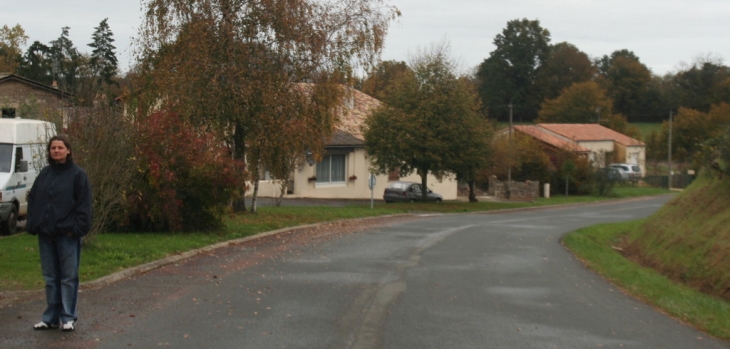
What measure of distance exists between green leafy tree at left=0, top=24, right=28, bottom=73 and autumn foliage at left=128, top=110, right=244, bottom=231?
42.6m

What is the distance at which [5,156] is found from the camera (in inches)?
732

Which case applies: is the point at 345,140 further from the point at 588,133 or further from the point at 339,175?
the point at 588,133

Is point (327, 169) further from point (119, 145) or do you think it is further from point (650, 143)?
point (650, 143)

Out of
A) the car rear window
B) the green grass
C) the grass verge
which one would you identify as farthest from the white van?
the green grass

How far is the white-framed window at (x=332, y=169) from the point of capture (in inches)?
1745

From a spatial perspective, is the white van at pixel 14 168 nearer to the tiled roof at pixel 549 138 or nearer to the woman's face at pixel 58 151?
the woman's face at pixel 58 151

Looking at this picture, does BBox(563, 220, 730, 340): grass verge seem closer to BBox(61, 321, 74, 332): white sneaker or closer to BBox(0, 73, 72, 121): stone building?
BBox(61, 321, 74, 332): white sneaker

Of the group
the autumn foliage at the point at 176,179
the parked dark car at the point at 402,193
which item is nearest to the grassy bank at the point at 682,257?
the autumn foliage at the point at 176,179

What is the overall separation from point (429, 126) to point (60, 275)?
1306 inches

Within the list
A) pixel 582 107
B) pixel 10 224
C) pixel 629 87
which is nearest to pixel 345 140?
pixel 10 224

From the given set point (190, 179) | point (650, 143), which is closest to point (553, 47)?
point (650, 143)

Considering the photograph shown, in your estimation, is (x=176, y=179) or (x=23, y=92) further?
(x=23, y=92)

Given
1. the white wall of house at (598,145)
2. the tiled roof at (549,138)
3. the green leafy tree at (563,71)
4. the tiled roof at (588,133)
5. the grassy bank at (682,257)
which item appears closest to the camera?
the grassy bank at (682,257)

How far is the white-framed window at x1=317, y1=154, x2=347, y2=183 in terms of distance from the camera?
1745 inches
